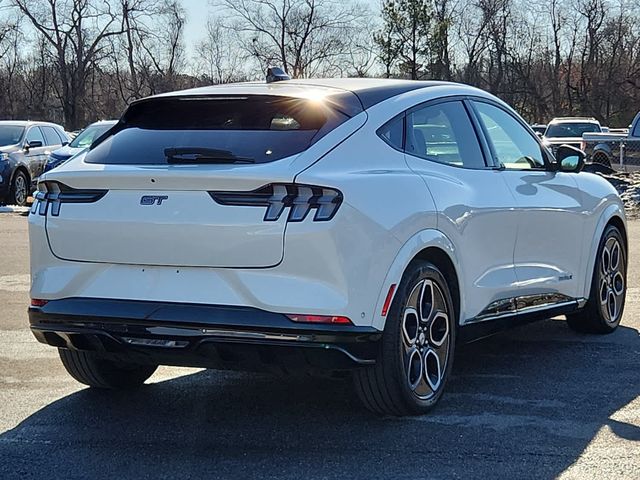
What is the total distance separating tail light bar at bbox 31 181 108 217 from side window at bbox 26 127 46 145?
15512mm

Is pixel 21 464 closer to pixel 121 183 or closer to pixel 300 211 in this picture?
pixel 121 183

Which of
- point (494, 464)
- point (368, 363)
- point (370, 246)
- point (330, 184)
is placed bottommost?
→ point (494, 464)

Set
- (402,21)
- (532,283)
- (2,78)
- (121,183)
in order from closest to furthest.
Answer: (121,183) → (532,283) → (402,21) → (2,78)

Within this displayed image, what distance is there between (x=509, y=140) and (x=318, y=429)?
93.6 inches

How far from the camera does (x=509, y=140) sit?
A: 239 inches

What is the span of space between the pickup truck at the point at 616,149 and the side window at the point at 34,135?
11448mm

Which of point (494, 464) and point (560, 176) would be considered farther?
point (560, 176)

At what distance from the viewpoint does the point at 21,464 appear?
419 centimetres

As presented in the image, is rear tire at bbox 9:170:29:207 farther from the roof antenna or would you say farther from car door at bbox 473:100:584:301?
car door at bbox 473:100:584:301

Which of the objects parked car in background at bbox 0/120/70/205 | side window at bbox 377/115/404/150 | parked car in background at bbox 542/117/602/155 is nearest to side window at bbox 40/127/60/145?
parked car in background at bbox 0/120/70/205

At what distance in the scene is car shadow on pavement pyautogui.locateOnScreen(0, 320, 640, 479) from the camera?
13.5ft

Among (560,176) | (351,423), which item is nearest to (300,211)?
(351,423)

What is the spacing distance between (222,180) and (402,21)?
50.9 metres

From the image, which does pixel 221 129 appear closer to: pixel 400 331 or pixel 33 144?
pixel 400 331
